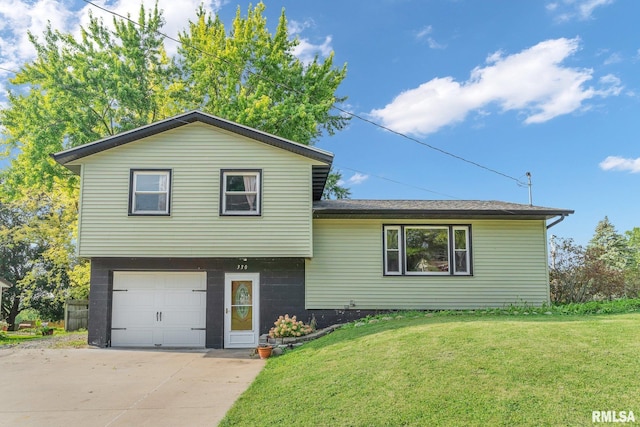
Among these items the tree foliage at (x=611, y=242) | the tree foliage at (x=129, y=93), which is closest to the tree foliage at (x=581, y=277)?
the tree foliage at (x=129, y=93)

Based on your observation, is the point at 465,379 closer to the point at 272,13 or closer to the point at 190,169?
the point at 190,169

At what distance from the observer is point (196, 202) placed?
13.2 m

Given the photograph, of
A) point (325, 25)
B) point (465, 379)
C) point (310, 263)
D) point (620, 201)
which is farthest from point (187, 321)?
point (620, 201)

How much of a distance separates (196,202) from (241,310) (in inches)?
133

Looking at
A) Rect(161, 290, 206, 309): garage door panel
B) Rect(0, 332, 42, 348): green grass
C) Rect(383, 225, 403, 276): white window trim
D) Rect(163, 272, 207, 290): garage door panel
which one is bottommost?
Rect(0, 332, 42, 348): green grass

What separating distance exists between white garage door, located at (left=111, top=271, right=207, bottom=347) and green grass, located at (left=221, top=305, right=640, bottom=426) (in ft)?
17.7

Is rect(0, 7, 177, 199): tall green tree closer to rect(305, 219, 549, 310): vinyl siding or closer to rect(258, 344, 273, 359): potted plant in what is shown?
rect(305, 219, 549, 310): vinyl siding

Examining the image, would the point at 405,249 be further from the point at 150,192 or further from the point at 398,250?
the point at 150,192

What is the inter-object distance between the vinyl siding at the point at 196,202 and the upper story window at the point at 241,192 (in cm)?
16

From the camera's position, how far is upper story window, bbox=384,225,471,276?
547 inches

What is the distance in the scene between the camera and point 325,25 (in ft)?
75.3

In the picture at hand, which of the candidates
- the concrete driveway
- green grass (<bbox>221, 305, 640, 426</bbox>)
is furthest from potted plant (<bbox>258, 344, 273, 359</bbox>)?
green grass (<bbox>221, 305, 640, 426</bbox>)

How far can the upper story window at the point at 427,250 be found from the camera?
45.6ft

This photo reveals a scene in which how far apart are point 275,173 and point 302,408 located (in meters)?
8.26
